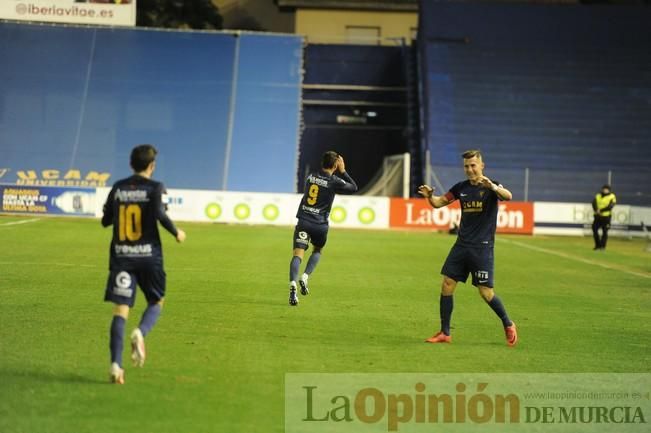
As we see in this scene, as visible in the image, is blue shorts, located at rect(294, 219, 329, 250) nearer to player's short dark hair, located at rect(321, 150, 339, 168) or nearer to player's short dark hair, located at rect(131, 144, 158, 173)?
player's short dark hair, located at rect(321, 150, 339, 168)

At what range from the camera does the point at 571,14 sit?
48.4 m

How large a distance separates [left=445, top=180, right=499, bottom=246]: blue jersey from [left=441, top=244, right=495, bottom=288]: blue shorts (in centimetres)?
8

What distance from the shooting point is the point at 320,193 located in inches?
569

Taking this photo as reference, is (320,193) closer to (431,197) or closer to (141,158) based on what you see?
(431,197)

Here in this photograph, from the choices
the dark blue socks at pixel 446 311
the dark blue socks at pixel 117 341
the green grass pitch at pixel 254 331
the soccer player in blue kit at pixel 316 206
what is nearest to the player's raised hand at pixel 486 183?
the dark blue socks at pixel 446 311

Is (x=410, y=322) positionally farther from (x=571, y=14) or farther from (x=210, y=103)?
(x=571, y=14)

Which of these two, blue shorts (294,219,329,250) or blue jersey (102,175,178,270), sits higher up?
blue shorts (294,219,329,250)

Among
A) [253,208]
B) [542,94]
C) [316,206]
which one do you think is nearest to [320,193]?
[316,206]

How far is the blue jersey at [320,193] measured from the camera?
1441 centimetres

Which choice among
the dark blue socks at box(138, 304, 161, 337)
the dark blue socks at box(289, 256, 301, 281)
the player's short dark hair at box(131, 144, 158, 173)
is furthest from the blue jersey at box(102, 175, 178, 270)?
the dark blue socks at box(289, 256, 301, 281)

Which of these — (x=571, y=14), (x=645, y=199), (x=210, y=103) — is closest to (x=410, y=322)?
(x=645, y=199)

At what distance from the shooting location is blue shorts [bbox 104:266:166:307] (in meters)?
8.47

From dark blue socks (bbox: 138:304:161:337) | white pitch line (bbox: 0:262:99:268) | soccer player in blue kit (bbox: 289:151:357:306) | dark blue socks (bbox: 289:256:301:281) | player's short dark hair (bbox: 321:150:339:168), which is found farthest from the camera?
white pitch line (bbox: 0:262:99:268)

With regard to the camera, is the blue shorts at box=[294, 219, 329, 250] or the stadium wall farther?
the stadium wall
